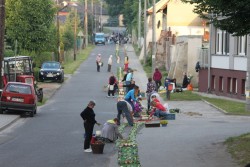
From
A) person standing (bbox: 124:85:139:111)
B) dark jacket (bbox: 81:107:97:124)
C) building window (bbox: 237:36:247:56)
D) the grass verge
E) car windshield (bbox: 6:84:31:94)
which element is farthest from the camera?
building window (bbox: 237:36:247:56)

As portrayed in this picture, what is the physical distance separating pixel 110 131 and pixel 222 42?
2468 centimetres

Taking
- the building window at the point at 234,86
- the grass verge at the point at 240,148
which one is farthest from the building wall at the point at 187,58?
the grass verge at the point at 240,148

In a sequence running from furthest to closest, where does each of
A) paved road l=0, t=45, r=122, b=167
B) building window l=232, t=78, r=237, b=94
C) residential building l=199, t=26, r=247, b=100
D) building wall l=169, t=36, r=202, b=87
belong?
building wall l=169, t=36, r=202, b=87 → building window l=232, t=78, r=237, b=94 → residential building l=199, t=26, r=247, b=100 → paved road l=0, t=45, r=122, b=167

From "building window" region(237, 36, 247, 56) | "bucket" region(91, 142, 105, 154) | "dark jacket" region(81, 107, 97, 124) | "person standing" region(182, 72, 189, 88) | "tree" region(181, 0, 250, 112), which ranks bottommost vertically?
"person standing" region(182, 72, 189, 88)

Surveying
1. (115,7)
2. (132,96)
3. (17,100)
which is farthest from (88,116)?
(115,7)

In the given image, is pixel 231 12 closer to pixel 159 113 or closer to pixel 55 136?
pixel 55 136

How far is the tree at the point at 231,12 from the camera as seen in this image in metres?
16.0

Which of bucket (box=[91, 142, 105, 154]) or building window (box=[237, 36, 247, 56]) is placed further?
building window (box=[237, 36, 247, 56])

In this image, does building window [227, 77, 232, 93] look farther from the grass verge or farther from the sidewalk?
the grass verge

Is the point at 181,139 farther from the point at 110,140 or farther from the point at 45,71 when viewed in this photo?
the point at 45,71

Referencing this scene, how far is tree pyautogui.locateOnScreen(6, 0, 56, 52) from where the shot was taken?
182ft

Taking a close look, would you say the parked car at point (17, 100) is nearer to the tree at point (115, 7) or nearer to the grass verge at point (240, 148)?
the grass verge at point (240, 148)

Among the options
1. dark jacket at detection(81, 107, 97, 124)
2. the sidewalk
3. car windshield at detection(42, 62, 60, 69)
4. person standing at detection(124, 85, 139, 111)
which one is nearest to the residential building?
the sidewalk

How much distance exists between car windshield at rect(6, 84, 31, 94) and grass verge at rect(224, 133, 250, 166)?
43.4ft
